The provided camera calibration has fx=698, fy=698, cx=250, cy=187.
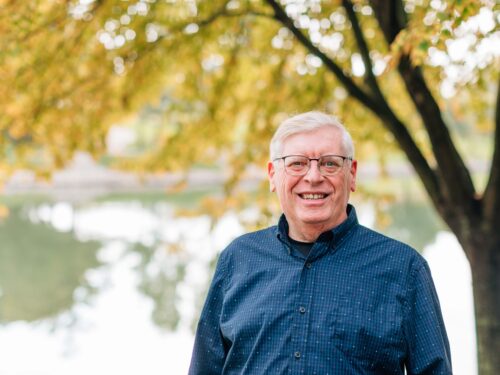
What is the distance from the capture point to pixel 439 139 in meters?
4.74

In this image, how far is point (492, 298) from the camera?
474cm

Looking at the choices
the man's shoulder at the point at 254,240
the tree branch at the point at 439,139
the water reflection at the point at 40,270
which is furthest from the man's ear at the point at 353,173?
the water reflection at the point at 40,270

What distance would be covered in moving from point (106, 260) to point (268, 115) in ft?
36.6

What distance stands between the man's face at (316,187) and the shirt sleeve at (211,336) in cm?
36

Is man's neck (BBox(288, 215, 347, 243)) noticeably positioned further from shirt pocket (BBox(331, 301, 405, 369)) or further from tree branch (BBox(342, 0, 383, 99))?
tree branch (BBox(342, 0, 383, 99))

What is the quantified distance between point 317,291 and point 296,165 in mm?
417

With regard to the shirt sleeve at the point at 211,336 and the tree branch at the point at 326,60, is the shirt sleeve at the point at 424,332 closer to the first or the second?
A: the shirt sleeve at the point at 211,336

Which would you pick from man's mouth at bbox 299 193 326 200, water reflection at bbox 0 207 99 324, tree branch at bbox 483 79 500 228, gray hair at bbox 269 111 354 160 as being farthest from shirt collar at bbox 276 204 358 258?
water reflection at bbox 0 207 99 324

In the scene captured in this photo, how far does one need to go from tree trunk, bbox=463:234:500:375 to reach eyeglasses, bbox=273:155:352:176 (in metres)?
2.74

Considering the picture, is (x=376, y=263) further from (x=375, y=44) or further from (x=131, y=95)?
(x=375, y=44)

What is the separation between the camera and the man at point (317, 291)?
2070 millimetres

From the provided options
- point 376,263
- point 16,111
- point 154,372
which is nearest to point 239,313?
point 376,263

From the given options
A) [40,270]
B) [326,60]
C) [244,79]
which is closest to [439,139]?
[326,60]

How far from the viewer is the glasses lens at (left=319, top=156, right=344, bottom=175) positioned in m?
2.25
